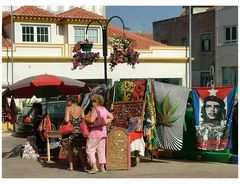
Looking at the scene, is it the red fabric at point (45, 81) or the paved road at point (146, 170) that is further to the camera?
the red fabric at point (45, 81)

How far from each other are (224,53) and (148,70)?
7.74 m

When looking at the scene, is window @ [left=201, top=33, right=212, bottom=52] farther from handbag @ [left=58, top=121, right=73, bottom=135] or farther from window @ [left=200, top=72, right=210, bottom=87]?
handbag @ [left=58, top=121, right=73, bottom=135]

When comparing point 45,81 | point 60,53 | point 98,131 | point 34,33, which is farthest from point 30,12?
point 98,131

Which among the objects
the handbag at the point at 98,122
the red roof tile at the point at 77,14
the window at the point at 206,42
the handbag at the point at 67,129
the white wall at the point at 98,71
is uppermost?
the red roof tile at the point at 77,14

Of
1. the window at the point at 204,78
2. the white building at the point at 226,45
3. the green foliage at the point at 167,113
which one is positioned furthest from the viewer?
the window at the point at 204,78

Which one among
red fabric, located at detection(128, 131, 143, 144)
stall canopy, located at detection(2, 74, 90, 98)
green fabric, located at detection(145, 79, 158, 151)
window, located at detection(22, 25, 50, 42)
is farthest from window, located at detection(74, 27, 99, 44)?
red fabric, located at detection(128, 131, 143, 144)

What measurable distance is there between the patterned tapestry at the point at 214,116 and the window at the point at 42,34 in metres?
21.7

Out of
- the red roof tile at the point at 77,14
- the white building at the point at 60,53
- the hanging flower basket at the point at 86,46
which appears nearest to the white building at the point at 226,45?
the white building at the point at 60,53

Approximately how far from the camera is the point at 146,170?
36.2ft

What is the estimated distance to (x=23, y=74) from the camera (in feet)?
96.4

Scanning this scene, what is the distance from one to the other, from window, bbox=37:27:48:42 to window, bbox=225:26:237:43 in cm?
1292

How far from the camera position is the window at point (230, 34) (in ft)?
124

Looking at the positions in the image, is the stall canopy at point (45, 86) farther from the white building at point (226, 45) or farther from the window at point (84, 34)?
the white building at point (226, 45)

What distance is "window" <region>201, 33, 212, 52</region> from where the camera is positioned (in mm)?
40188
